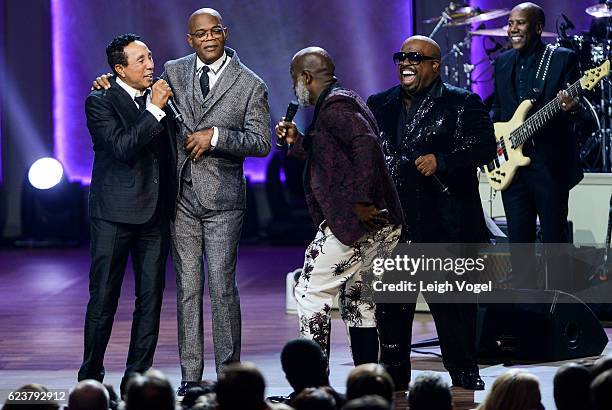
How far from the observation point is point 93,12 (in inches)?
537

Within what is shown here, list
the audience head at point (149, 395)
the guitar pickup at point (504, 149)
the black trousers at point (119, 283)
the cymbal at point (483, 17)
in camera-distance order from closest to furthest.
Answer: the audience head at point (149, 395)
the black trousers at point (119, 283)
the guitar pickup at point (504, 149)
the cymbal at point (483, 17)

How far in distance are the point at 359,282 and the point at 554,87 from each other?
2.58 metres

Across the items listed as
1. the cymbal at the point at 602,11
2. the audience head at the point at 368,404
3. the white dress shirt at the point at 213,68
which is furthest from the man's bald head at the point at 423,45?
the cymbal at the point at 602,11

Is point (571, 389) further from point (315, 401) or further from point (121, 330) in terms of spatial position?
point (121, 330)

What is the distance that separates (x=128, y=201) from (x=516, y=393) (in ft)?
7.52

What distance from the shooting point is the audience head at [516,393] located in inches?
143

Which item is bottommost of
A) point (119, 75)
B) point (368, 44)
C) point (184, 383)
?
point (184, 383)

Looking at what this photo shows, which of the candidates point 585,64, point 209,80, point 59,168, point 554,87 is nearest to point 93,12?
point 59,168

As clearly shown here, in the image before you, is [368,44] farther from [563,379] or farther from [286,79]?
[563,379]

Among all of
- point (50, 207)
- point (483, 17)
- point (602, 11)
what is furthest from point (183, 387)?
point (50, 207)

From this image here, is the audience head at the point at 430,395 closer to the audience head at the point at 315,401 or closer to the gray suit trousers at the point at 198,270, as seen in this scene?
the audience head at the point at 315,401

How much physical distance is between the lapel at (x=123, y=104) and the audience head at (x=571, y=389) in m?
2.58

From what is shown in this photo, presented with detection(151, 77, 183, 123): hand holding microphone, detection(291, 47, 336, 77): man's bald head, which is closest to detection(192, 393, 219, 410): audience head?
detection(291, 47, 336, 77): man's bald head

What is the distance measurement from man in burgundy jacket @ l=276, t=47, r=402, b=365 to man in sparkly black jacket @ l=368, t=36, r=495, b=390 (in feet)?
1.38
